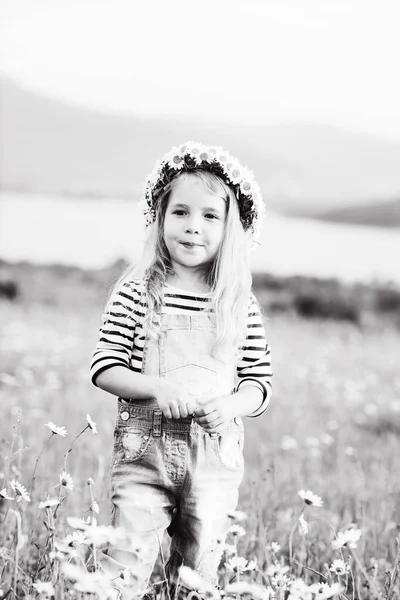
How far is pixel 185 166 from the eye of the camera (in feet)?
9.43

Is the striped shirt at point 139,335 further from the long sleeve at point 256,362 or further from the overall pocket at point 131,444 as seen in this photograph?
the overall pocket at point 131,444

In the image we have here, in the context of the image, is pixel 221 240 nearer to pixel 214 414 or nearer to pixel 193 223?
pixel 193 223

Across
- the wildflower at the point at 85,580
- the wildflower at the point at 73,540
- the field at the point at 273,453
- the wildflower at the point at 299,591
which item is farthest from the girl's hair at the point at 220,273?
the wildflower at the point at 85,580

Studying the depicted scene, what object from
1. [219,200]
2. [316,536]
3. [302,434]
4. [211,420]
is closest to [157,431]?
[211,420]

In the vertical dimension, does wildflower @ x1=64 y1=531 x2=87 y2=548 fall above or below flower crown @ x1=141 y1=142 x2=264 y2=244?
below

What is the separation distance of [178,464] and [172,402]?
0.26 metres

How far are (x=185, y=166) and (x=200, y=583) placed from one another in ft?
5.06

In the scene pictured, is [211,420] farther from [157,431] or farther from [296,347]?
[296,347]

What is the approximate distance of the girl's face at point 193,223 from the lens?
2764 millimetres

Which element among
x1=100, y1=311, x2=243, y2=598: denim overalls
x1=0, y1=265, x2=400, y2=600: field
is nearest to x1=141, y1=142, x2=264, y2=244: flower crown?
x1=100, y1=311, x2=243, y2=598: denim overalls

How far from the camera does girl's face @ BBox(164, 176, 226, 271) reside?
276 centimetres

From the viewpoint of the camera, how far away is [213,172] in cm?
288

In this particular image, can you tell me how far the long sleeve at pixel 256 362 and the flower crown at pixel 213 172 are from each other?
0.37 m

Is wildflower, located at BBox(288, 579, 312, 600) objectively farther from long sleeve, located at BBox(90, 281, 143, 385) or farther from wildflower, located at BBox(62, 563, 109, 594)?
long sleeve, located at BBox(90, 281, 143, 385)
